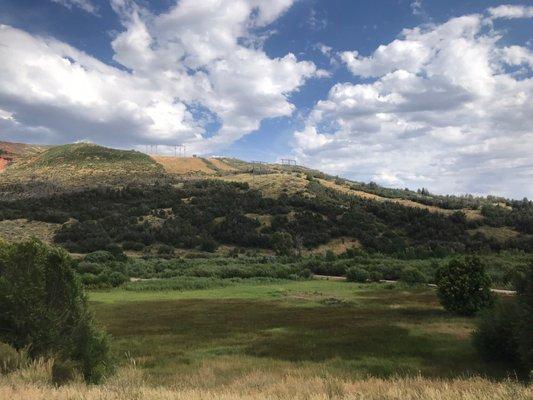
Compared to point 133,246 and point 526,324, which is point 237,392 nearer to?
point 526,324

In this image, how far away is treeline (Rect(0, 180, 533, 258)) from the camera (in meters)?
73.4

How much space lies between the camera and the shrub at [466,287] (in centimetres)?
2611

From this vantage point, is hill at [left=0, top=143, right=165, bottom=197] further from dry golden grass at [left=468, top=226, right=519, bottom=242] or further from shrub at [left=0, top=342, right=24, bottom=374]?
shrub at [left=0, top=342, right=24, bottom=374]

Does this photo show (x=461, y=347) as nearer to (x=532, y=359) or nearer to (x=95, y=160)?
(x=532, y=359)

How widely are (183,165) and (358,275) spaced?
115135mm

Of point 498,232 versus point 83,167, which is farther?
point 83,167

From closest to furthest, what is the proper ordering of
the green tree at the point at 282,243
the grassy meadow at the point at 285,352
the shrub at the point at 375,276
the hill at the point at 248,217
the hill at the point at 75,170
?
the grassy meadow at the point at 285,352
the shrub at the point at 375,276
the green tree at the point at 282,243
the hill at the point at 248,217
the hill at the point at 75,170

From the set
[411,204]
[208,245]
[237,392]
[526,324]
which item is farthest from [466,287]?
[411,204]

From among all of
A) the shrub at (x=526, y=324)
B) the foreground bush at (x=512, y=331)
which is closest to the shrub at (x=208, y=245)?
the foreground bush at (x=512, y=331)

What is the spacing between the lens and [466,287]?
2609 centimetres

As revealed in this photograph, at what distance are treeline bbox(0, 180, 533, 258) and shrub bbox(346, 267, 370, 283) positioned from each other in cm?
1795

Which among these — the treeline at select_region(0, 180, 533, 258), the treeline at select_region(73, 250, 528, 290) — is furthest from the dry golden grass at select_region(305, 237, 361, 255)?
the treeline at select_region(73, 250, 528, 290)

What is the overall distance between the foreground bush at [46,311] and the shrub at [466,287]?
795 inches

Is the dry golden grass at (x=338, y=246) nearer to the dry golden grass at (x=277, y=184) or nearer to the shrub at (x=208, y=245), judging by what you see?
the shrub at (x=208, y=245)
